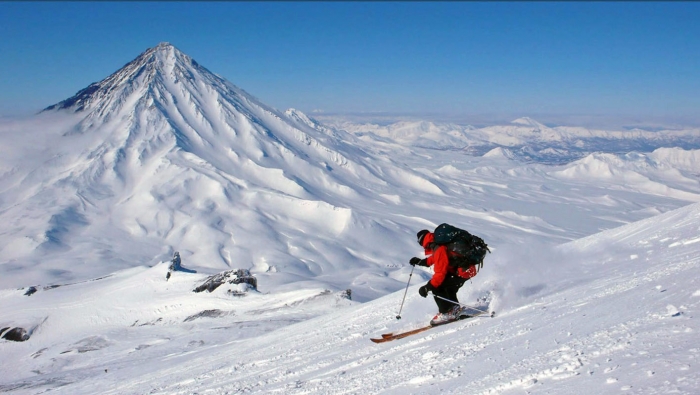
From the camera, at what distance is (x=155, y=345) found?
19.8 m

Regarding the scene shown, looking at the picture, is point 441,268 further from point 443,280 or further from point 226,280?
point 226,280

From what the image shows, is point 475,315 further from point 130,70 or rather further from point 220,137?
point 130,70

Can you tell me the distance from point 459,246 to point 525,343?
206cm

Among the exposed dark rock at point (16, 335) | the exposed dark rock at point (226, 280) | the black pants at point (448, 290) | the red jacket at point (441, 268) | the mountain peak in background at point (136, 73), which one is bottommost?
the exposed dark rock at point (16, 335)

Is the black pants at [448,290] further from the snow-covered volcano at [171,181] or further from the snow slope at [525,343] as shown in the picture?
the snow-covered volcano at [171,181]

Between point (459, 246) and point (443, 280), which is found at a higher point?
point (459, 246)

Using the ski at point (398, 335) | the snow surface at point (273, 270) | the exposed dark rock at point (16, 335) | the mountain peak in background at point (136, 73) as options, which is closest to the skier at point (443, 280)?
the ski at point (398, 335)

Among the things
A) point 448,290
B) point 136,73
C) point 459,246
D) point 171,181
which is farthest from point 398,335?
point 136,73

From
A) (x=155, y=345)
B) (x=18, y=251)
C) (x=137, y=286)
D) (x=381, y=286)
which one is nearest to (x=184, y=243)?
(x=18, y=251)

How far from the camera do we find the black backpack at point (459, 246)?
7566 mm

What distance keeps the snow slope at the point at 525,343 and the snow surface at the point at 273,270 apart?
0.13ft

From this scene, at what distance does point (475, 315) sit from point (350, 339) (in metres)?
2.70

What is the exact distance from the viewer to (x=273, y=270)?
6862cm

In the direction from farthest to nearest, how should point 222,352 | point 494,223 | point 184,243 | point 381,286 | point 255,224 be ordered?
point 494,223 → point 255,224 → point 184,243 → point 381,286 → point 222,352
